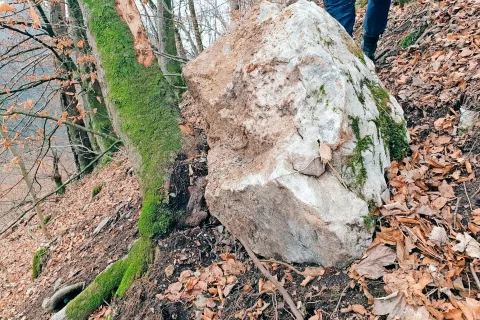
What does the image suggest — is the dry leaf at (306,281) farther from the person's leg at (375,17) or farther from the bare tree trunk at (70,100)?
the bare tree trunk at (70,100)

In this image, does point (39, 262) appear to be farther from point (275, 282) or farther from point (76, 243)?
point (275, 282)

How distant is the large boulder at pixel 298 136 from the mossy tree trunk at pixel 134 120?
572mm

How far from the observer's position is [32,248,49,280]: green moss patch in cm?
584

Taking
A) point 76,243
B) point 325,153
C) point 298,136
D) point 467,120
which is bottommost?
point 76,243

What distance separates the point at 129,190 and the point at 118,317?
3.30 metres

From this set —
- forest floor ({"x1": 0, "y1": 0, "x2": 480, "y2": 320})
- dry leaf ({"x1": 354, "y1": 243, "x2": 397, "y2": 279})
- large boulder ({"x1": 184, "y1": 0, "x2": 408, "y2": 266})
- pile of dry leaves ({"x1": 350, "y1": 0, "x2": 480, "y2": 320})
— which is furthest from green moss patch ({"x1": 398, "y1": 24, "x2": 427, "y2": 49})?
dry leaf ({"x1": 354, "y1": 243, "x2": 397, "y2": 279})

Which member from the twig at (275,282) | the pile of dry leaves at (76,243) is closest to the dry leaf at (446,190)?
the twig at (275,282)

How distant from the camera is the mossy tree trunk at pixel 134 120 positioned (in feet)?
10.5

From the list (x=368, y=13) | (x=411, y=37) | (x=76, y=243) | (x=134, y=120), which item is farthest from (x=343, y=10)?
(x=76, y=243)

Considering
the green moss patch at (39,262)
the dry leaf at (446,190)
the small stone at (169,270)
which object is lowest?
the green moss patch at (39,262)

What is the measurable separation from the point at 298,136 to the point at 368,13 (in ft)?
8.09

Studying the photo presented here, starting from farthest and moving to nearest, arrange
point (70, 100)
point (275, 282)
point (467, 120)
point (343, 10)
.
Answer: point (70, 100) < point (343, 10) < point (467, 120) < point (275, 282)

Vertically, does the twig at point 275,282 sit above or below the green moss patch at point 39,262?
above

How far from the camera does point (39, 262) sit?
236 inches
